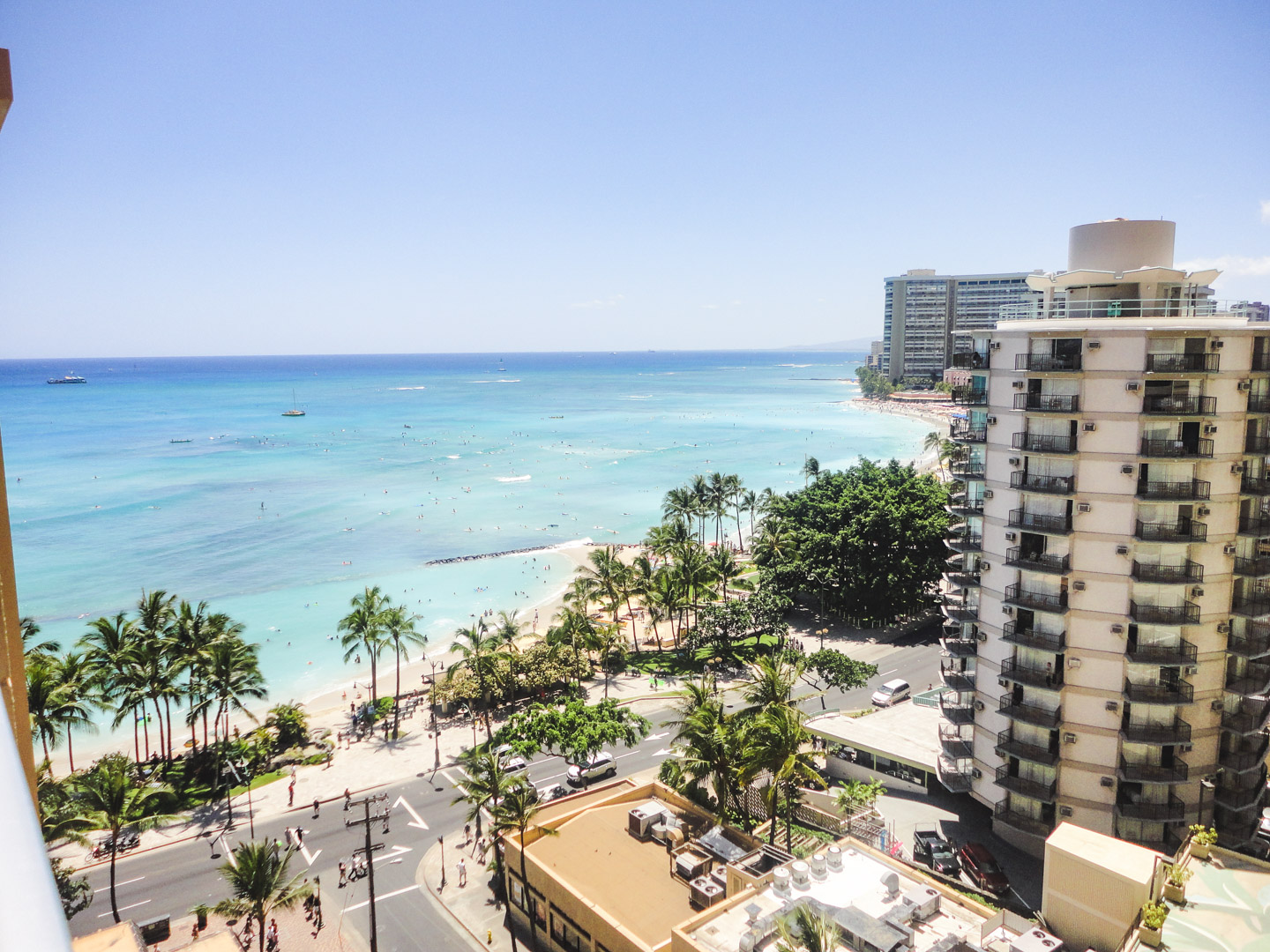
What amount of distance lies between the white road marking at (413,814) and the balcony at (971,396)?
1198 inches

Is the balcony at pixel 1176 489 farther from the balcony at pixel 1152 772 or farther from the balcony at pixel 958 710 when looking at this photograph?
the balcony at pixel 958 710

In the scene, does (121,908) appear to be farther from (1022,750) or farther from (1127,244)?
(1127,244)

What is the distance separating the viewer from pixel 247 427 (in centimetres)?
19338

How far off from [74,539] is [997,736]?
96204mm

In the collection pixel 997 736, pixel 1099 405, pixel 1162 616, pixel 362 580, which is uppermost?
pixel 1099 405

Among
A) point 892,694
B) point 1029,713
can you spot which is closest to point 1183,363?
point 1029,713

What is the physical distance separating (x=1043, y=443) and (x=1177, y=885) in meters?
15.0

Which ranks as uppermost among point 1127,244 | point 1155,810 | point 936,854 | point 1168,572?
point 1127,244

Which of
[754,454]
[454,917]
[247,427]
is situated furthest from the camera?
[247,427]

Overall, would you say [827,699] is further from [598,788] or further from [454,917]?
[454,917]

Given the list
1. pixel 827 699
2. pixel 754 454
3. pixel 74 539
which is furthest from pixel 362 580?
pixel 754 454

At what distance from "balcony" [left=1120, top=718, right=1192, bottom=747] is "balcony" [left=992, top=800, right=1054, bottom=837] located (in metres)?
4.68

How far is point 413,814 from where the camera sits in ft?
128

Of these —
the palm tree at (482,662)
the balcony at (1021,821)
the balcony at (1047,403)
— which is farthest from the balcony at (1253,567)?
the palm tree at (482,662)
